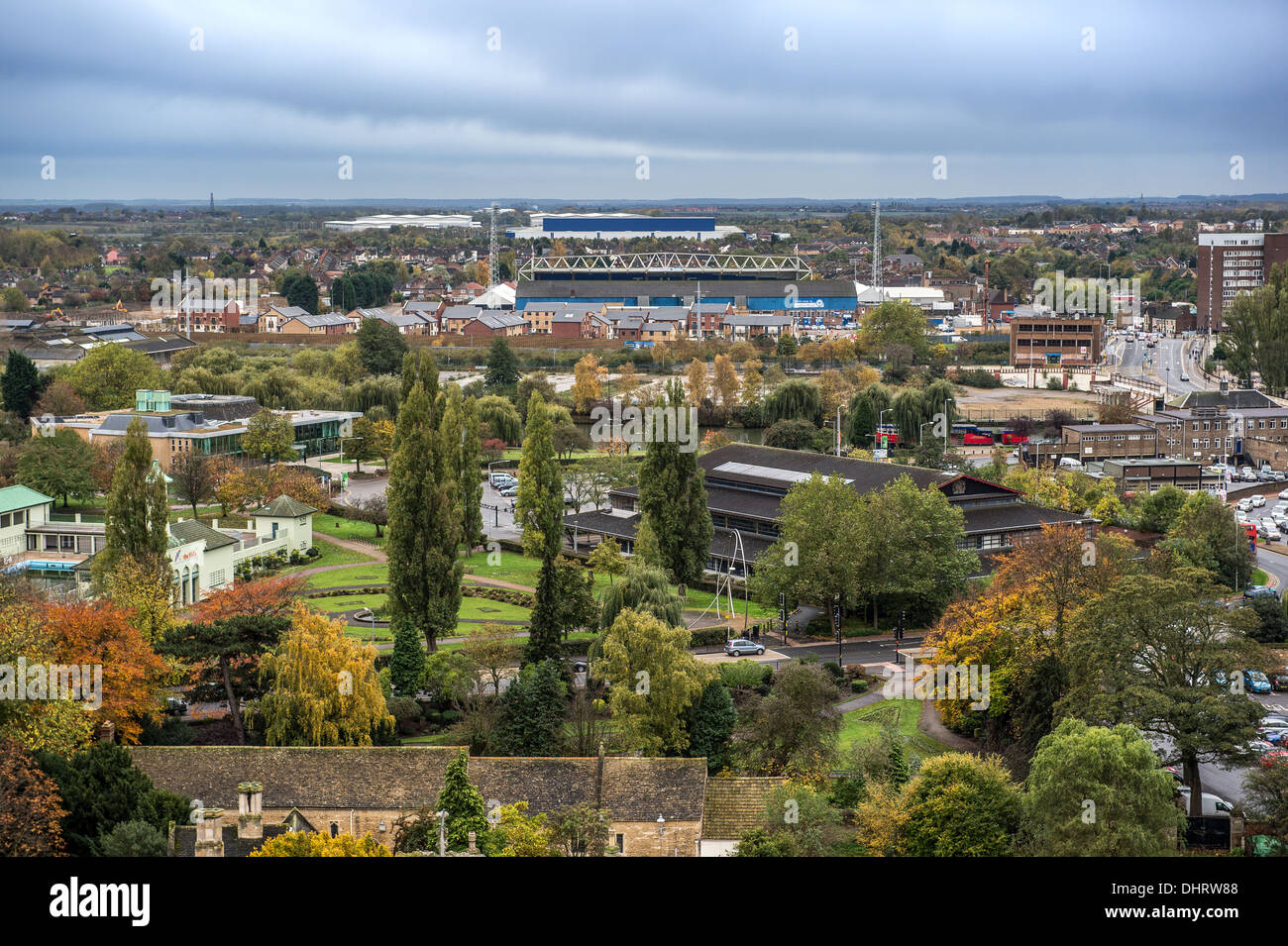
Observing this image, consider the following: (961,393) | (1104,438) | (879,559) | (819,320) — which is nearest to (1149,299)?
(819,320)

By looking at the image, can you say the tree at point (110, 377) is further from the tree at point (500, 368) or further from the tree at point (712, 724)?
the tree at point (712, 724)

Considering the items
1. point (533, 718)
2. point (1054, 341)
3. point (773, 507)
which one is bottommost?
point (533, 718)

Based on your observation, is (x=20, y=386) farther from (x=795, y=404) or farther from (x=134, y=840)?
(x=134, y=840)

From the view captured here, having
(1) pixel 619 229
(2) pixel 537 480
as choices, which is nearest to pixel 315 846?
(2) pixel 537 480

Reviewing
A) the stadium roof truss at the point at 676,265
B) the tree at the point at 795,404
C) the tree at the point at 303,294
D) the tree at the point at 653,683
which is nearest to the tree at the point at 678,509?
the tree at the point at 653,683

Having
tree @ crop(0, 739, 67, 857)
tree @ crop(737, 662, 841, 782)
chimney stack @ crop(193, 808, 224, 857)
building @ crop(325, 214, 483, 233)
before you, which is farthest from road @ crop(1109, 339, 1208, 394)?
building @ crop(325, 214, 483, 233)
